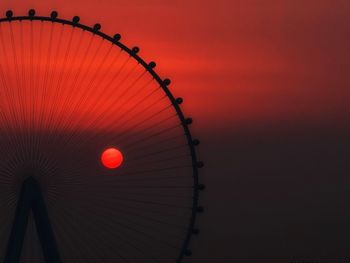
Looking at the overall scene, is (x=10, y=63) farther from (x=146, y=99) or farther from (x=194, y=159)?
(x=194, y=159)

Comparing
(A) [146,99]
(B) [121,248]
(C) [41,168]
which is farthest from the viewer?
(B) [121,248]

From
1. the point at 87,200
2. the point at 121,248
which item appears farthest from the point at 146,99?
the point at 121,248

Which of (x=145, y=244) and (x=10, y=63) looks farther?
(x=145, y=244)

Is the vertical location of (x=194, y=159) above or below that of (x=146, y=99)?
below

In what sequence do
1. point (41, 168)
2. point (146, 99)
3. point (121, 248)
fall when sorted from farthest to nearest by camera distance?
point (121, 248) → point (146, 99) → point (41, 168)

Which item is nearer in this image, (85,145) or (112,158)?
(85,145)

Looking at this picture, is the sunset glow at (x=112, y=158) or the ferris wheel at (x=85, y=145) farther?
the sunset glow at (x=112, y=158)

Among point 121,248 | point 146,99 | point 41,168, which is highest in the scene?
point 146,99

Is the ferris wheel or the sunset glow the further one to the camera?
the sunset glow
